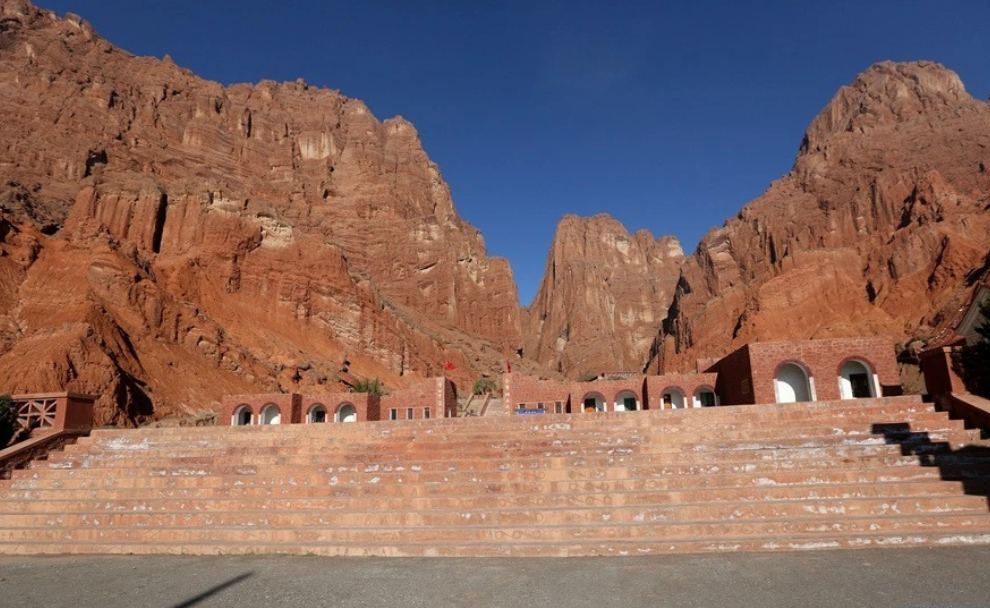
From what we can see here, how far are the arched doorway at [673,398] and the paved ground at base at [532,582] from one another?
2178 centimetres

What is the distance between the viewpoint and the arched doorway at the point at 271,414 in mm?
28625

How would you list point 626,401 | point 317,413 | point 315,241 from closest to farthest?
point 317,413 → point 626,401 → point 315,241

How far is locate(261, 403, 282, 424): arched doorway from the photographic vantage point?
1127 inches

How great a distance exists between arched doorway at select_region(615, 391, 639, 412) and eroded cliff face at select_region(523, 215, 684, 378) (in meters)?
70.0

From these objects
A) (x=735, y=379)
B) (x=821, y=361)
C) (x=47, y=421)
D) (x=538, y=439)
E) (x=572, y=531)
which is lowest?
(x=572, y=531)

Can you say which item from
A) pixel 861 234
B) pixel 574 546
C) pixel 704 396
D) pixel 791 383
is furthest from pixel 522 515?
pixel 861 234

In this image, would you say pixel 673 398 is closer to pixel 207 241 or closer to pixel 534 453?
pixel 534 453

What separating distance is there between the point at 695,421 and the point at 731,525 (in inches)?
152

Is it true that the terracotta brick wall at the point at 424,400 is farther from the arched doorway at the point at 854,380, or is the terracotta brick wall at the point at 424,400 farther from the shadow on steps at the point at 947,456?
the shadow on steps at the point at 947,456

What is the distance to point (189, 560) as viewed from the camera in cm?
742

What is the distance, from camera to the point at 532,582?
591cm

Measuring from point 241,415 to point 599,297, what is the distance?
94941 millimetres

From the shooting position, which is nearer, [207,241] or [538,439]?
[538,439]

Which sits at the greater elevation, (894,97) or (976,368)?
(894,97)
